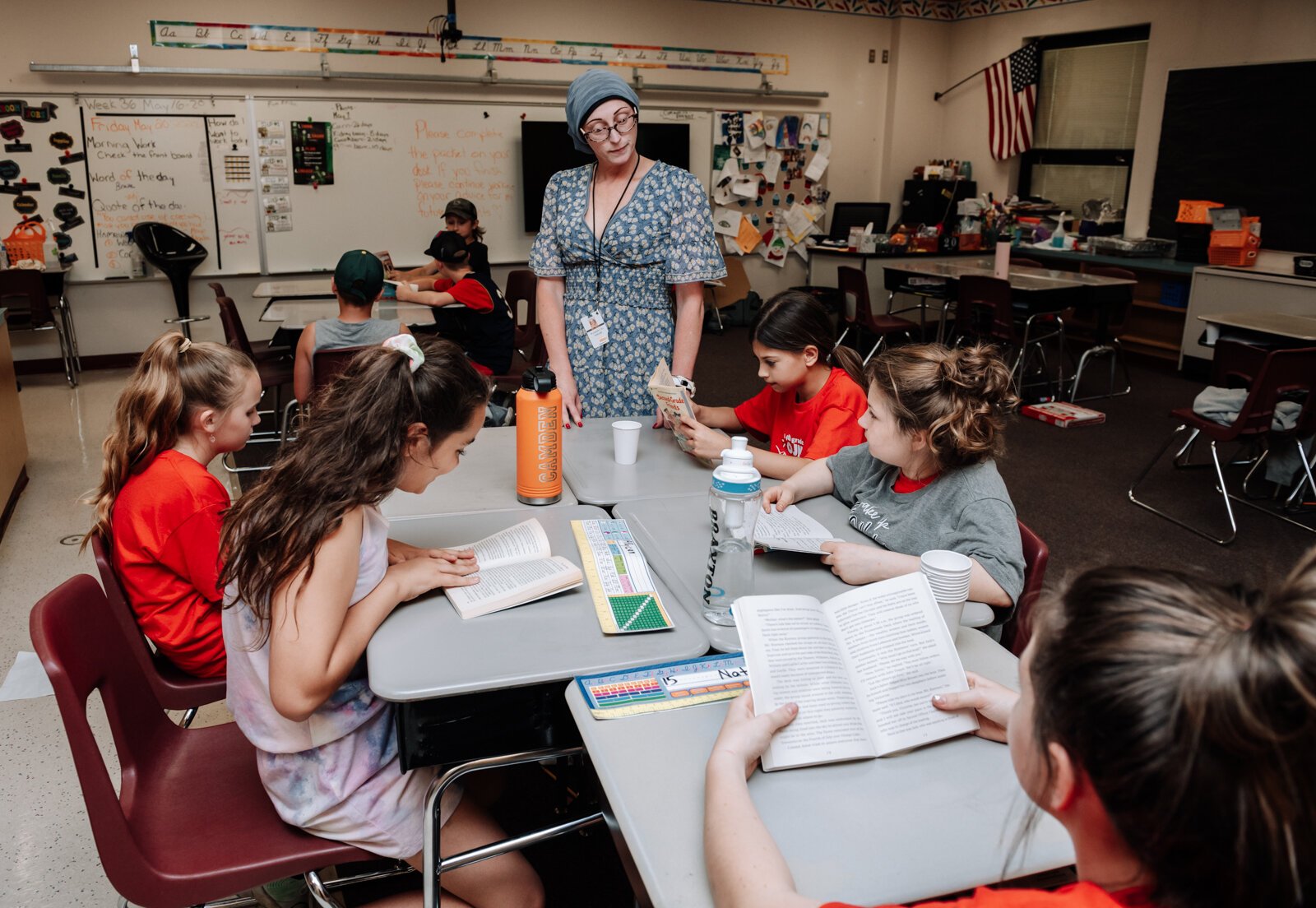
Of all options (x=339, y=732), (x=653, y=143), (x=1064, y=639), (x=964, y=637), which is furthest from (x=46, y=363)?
(x=1064, y=639)

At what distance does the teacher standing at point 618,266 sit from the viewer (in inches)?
94.7

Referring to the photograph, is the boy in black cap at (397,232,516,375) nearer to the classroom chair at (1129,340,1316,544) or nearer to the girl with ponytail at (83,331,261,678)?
the girl with ponytail at (83,331,261,678)

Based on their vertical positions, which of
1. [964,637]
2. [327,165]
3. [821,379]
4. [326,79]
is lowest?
[964,637]

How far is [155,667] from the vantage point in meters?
1.58

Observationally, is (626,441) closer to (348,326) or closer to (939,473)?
(939,473)

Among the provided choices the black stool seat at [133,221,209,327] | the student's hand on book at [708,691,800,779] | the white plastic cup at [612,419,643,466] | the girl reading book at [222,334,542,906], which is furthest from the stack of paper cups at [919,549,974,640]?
the black stool seat at [133,221,209,327]

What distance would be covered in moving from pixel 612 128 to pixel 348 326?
1.66m

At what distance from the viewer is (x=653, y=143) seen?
710 cm

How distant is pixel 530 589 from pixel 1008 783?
0.68 meters

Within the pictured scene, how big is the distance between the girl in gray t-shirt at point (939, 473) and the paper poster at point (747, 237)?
20.7 feet

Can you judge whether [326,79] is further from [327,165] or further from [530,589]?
[530,589]

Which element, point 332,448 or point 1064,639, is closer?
point 1064,639

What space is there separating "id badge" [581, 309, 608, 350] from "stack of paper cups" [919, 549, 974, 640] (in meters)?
1.48

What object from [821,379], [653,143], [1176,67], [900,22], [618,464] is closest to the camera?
[618,464]
